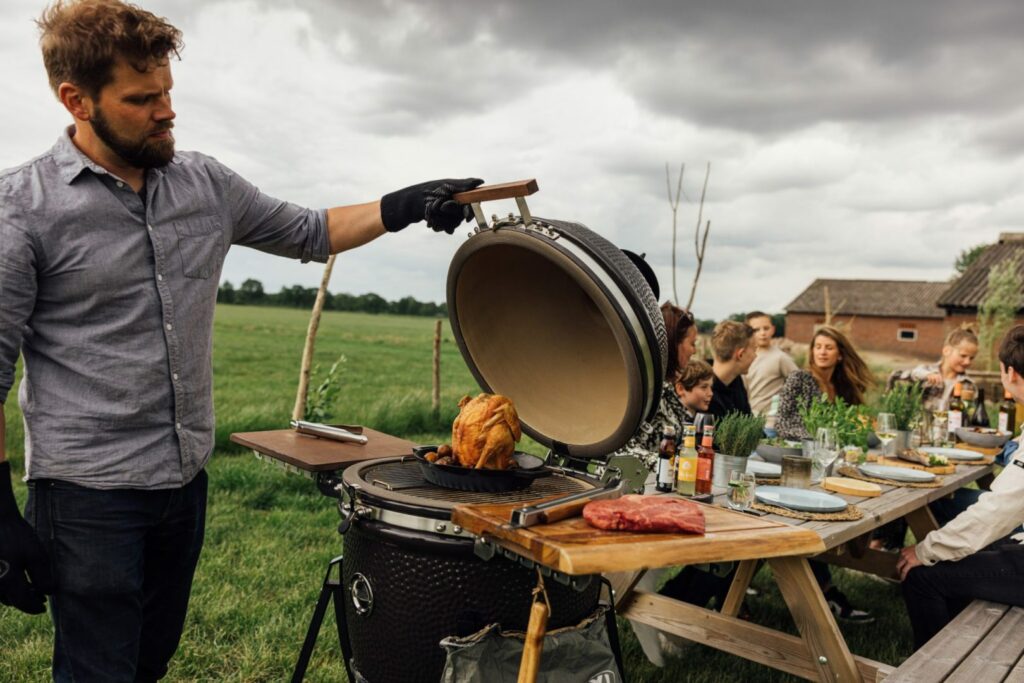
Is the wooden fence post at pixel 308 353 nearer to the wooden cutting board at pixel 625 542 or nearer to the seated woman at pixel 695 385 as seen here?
the seated woman at pixel 695 385

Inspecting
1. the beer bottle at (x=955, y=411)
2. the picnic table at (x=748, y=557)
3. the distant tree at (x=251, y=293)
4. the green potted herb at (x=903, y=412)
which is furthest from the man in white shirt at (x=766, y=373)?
the distant tree at (x=251, y=293)

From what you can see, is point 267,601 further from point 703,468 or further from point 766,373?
point 766,373

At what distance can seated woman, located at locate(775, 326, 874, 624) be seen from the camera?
6066mm

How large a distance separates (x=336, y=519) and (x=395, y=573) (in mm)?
4210

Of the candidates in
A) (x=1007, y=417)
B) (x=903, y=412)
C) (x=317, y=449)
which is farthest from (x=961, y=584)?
(x=1007, y=417)

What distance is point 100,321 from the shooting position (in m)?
2.25

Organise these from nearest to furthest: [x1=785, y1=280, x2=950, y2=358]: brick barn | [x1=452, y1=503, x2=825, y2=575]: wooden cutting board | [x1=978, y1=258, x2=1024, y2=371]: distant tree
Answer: [x1=452, y1=503, x2=825, y2=575]: wooden cutting board → [x1=978, y1=258, x2=1024, y2=371]: distant tree → [x1=785, y1=280, x2=950, y2=358]: brick barn

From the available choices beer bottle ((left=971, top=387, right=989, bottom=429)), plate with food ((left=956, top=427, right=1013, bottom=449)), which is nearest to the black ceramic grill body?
plate with food ((left=956, top=427, right=1013, bottom=449))

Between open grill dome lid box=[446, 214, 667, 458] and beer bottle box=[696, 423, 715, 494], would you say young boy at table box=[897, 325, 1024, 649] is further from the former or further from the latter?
open grill dome lid box=[446, 214, 667, 458]

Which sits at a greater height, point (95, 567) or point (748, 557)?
point (748, 557)

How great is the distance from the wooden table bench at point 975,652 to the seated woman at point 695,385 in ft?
6.82

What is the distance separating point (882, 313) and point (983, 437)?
4493 centimetres

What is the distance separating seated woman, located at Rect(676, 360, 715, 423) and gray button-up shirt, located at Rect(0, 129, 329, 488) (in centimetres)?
347

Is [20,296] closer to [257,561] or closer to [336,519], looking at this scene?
[257,561]
